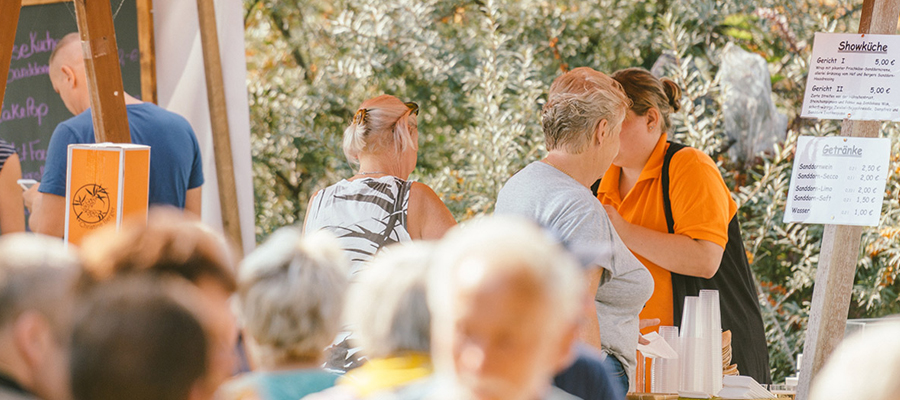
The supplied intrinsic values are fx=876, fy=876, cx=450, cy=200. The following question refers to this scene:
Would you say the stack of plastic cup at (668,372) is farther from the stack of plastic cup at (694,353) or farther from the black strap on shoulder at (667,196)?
the black strap on shoulder at (667,196)

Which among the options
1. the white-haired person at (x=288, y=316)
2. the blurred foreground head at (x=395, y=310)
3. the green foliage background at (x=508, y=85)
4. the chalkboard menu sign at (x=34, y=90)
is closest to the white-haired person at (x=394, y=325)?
the blurred foreground head at (x=395, y=310)

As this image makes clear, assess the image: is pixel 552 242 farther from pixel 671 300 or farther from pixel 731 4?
pixel 731 4

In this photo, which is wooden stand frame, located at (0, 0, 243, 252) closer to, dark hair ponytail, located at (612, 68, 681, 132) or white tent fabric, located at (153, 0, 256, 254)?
white tent fabric, located at (153, 0, 256, 254)

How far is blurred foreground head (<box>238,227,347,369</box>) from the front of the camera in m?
1.33

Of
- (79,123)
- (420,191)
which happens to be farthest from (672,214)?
(79,123)

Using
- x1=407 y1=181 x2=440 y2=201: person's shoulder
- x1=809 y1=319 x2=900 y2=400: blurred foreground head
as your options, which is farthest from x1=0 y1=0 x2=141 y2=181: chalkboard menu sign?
x1=809 y1=319 x2=900 y2=400: blurred foreground head

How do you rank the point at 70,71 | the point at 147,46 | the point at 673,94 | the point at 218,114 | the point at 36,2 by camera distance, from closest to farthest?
the point at 673,94, the point at 70,71, the point at 218,114, the point at 147,46, the point at 36,2

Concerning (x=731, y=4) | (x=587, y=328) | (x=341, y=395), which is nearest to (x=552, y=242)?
(x=341, y=395)

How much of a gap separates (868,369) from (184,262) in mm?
872

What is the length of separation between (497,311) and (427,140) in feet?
17.5

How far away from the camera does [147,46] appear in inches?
147

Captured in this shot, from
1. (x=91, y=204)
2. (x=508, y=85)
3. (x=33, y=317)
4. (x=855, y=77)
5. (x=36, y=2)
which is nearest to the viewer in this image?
(x=33, y=317)

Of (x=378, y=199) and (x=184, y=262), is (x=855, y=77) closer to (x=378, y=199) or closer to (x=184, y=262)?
(x=378, y=199)

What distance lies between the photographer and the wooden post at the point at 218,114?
11.7ft
